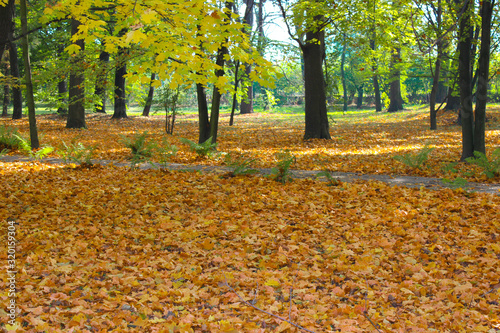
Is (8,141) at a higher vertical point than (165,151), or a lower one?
higher

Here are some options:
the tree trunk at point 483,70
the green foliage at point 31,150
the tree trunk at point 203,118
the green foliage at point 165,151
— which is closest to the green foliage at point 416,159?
the tree trunk at point 483,70

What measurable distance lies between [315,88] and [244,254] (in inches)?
375

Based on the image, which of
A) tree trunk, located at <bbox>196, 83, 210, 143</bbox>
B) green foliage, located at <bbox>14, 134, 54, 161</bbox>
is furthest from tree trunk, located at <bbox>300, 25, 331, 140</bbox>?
green foliage, located at <bbox>14, 134, 54, 161</bbox>

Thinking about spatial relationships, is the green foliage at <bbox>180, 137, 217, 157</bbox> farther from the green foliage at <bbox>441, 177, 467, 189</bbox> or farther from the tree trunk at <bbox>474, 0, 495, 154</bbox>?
the tree trunk at <bbox>474, 0, 495, 154</bbox>

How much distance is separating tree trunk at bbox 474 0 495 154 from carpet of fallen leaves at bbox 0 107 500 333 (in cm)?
319

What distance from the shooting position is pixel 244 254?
415 cm

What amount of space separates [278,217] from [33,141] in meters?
7.25

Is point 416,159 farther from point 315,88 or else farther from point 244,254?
point 244,254

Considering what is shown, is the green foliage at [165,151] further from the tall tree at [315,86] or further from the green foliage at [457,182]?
the tall tree at [315,86]

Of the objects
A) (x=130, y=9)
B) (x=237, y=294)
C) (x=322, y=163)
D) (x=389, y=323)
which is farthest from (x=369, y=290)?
(x=322, y=163)

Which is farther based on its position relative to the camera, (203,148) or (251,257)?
(203,148)

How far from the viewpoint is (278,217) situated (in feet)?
17.2

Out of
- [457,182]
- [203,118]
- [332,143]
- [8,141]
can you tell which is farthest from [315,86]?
[8,141]

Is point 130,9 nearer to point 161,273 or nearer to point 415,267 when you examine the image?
point 161,273
